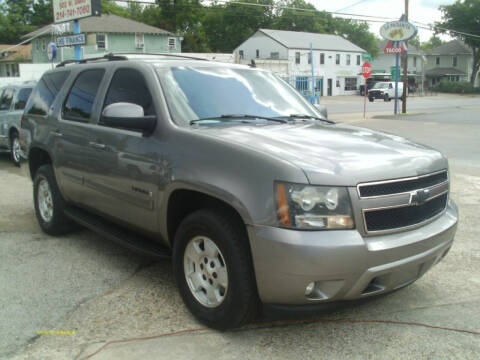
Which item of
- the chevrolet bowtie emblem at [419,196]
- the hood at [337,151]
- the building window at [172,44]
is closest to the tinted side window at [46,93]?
the hood at [337,151]

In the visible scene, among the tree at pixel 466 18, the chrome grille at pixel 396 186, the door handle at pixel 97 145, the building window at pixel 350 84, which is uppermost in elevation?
the tree at pixel 466 18

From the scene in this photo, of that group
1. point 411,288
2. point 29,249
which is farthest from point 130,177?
point 411,288

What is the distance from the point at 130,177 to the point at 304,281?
1.80m

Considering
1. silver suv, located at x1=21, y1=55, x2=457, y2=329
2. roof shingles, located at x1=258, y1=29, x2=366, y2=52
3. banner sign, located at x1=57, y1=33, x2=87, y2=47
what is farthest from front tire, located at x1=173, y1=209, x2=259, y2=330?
roof shingles, located at x1=258, y1=29, x2=366, y2=52

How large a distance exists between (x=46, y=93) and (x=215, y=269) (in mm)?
3563

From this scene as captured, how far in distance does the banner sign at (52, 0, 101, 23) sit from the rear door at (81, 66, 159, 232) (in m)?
10.4

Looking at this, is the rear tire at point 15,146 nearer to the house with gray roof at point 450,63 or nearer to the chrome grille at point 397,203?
the chrome grille at point 397,203

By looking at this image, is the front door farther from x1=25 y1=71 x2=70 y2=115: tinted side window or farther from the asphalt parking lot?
the asphalt parking lot

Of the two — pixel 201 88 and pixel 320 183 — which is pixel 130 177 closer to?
pixel 201 88

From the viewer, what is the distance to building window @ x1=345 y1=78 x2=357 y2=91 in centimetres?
7178

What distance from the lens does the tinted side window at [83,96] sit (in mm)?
4883

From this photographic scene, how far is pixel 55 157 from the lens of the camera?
5.36 metres

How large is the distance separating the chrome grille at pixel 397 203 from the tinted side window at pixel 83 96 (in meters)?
2.93

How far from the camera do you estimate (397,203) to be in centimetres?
312
